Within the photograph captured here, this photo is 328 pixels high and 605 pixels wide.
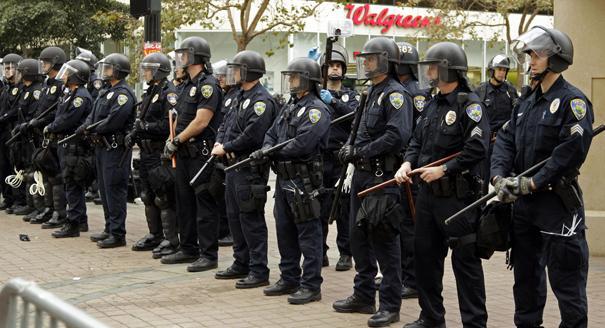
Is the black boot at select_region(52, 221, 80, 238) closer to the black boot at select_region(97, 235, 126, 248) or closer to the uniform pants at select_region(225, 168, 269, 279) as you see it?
the black boot at select_region(97, 235, 126, 248)

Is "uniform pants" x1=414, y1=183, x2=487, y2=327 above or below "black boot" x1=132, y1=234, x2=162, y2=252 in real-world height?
above

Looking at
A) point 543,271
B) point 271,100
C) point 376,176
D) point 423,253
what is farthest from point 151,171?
point 543,271

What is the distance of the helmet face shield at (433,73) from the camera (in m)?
6.57

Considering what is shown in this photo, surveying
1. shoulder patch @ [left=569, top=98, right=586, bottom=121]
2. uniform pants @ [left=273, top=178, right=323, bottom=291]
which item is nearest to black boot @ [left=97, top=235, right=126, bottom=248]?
uniform pants @ [left=273, top=178, right=323, bottom=291]

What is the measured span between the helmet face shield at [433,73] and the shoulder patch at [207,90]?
120 inches

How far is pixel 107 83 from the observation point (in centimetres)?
1117

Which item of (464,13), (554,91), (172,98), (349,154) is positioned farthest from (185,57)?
(464,13)

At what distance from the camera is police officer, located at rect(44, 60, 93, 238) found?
11.5 m

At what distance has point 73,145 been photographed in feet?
37.7

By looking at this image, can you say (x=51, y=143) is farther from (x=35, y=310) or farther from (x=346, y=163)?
(x=35, y=310)

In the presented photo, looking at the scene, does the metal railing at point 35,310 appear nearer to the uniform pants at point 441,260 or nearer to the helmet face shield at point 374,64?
the uniform pants at point 441,260

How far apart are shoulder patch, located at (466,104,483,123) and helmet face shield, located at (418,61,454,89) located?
303 mm

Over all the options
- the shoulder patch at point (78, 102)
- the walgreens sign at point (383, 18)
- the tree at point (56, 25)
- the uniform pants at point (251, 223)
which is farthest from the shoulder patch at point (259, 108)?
the walgreens sign at point (383, 18)

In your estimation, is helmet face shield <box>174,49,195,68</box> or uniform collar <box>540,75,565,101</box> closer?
uniform collar <box>540,75,565,101</box>
